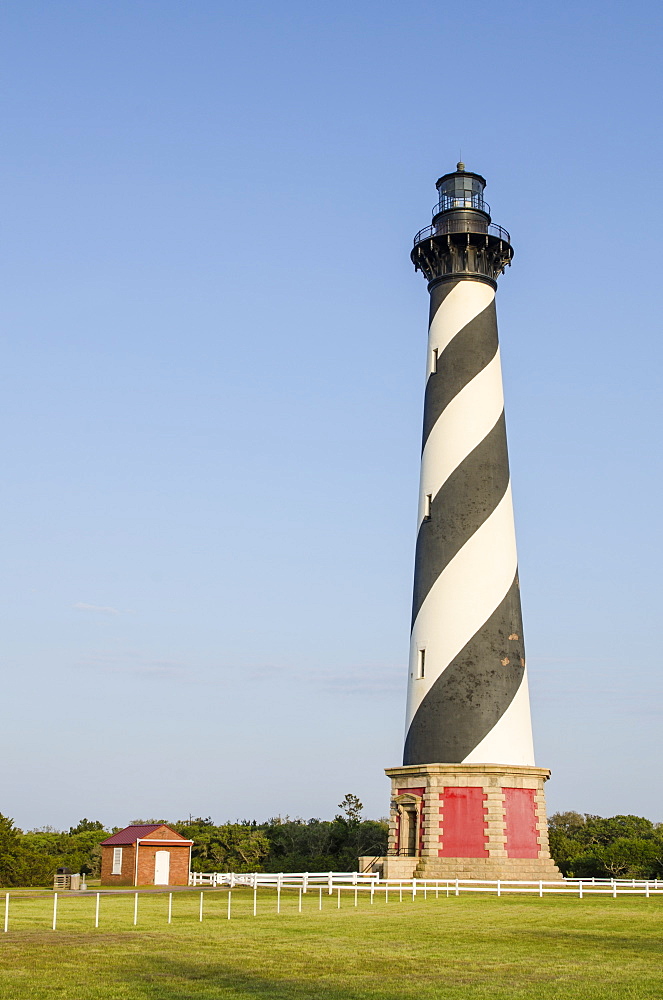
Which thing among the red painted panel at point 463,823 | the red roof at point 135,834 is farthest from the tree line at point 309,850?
the red painted panel at point 463,823

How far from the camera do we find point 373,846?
144ft

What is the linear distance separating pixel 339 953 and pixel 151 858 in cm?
2296

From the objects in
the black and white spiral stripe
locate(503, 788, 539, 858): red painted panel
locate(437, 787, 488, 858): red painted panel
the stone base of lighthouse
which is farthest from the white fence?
the black and white spiral stripe

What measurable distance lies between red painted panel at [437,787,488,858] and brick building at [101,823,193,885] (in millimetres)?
10561

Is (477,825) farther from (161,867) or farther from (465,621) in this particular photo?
(161,867)

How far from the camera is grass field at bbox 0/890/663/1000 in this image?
37.5 ft

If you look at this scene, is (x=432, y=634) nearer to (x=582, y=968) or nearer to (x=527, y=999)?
(x=582, y=968)

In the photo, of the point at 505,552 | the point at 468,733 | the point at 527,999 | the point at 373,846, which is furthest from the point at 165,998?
the point at 373,846

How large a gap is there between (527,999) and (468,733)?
20.1 meters

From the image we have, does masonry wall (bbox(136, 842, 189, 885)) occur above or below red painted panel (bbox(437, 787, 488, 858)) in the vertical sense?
below

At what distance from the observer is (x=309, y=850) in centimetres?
4516

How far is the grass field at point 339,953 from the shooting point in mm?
11438

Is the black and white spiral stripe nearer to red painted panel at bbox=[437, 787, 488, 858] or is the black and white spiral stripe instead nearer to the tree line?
red painted panel at bbox=[437, 787, 488, 858]

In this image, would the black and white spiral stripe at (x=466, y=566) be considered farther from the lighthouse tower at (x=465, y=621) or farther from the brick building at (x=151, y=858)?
the brick building at (x=151, y=858)
